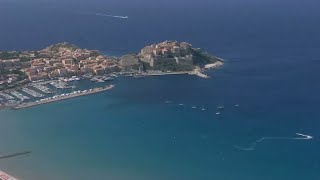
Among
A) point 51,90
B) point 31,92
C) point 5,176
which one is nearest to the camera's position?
point 5,176

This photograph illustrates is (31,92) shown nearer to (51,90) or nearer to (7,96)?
(51,90)

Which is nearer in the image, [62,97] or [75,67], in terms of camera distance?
[62,97]

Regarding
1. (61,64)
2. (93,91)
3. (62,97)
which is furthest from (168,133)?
(61,64)

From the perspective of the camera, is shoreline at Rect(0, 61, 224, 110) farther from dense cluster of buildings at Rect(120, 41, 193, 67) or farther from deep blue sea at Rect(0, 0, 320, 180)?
dense cluster of buildings at Rect(120, 41, 193, 67)

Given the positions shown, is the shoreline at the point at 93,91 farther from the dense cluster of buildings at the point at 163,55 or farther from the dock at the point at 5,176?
the dock at the point at 5,176

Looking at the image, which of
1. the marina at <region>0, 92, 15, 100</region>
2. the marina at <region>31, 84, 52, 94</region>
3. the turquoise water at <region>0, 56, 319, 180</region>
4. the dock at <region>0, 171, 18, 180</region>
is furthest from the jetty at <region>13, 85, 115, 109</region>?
the dock at <region>0, 171, 18, 180</region>

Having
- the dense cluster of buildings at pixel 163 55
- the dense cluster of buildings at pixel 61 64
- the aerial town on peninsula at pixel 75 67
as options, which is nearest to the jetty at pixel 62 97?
the aerial town on peninsula at pixel 75 67

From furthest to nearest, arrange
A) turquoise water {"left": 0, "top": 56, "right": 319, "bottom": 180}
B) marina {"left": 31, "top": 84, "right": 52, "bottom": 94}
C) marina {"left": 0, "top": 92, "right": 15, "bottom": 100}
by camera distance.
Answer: marina {"left": 31, "top": 84, "right": 52, "bottom": 94} → marina {"left": 0, "top": 92, "right": 15, "bottom": 100} → turquoise water {"left": 0, "top": 56, "right": 319, "bottom": 180}
